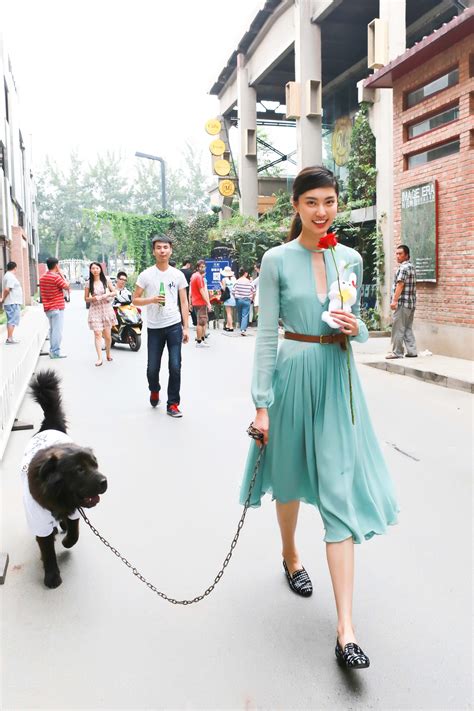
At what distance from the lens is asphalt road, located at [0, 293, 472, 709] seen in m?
2.43

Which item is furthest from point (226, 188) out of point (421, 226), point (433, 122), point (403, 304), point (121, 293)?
point (403, 304)

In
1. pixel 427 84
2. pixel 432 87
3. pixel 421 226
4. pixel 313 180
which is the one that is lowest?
pixel 313 180

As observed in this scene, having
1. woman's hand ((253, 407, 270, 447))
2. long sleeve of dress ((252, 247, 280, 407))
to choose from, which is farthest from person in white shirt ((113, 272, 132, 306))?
woman's hand ((253, 407, 270, 447))

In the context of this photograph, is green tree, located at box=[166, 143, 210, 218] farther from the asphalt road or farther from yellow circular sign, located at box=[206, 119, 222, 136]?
the asphalt road

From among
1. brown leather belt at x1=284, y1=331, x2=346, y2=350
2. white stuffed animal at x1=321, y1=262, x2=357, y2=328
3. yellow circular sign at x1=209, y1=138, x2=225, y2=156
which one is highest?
yellow circular sign at x1=209, y1=138, x2=225, y2=156

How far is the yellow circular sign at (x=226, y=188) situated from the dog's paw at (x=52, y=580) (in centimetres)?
2514

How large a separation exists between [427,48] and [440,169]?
78.8 inches

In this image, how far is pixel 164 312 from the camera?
731 centimetres

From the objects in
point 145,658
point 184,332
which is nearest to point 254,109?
point 184,332

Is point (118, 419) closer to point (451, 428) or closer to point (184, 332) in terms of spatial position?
point (184, 332)

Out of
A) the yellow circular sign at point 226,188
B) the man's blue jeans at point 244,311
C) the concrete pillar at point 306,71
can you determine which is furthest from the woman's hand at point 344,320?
the yellow circular sign at point 226,188

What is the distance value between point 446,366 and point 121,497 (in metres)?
6.79

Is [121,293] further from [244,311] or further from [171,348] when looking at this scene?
[171,348]

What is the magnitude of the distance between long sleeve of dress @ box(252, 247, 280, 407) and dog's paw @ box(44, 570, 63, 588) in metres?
1.44
